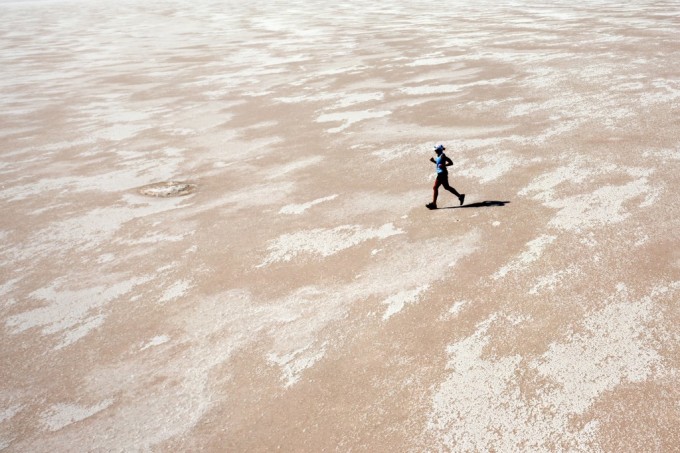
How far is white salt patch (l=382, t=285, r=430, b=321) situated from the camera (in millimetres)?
6594

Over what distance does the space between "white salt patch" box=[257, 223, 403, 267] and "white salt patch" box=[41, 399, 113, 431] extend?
3021mm

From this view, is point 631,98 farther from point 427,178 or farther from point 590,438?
point 590,438

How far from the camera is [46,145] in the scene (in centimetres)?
1437

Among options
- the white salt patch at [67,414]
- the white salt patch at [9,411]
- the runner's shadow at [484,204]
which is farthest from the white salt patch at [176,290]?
the runner's shadow at [484,204]

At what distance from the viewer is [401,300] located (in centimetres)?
678

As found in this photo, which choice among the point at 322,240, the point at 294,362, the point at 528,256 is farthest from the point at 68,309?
the point at 528,256

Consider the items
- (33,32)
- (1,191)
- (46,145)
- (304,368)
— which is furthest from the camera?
(33,32)

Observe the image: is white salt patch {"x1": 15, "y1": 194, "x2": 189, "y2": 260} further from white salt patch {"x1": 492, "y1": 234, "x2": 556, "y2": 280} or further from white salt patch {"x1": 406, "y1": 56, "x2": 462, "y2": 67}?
white salt patch {"x1": 406, "y1": 56, "x2": 462, "y2": 67}

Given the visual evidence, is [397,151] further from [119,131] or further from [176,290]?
[119,131]

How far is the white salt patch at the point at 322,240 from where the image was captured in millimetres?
8125

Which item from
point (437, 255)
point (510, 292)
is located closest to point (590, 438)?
point (510, 292)

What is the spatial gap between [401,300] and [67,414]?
396 centimetres

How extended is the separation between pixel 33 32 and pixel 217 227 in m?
45.8

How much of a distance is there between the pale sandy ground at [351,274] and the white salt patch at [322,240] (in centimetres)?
4
